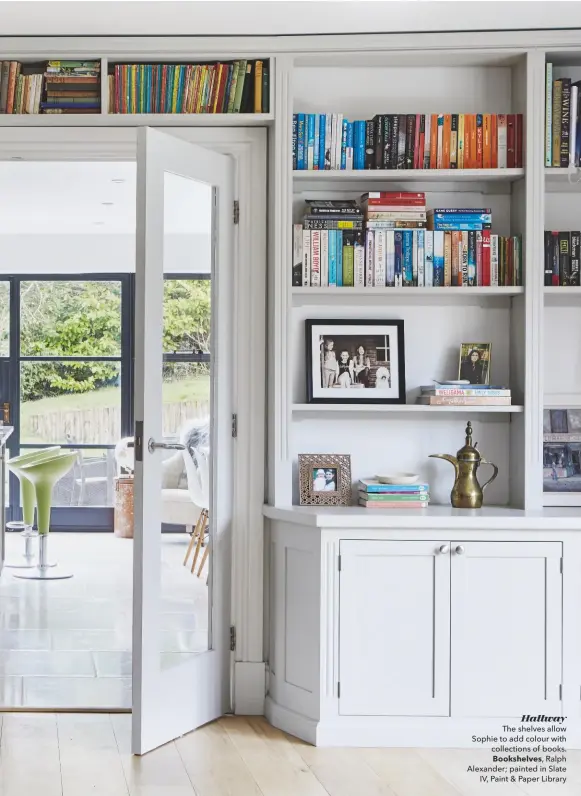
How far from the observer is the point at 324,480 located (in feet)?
11.7

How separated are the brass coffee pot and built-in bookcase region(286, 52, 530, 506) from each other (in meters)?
0.15

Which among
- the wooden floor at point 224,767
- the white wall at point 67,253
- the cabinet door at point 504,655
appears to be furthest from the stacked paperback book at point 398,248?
the white wall at point 67,253

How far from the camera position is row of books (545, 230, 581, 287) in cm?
354

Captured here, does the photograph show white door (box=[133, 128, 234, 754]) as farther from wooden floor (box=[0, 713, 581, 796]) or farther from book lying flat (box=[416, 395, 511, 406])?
book lying flat (box=[416, 395, 511, 406])

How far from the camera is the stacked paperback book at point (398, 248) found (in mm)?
3510

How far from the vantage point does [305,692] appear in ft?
10.9

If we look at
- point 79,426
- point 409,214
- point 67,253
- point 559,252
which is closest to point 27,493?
point 79,426

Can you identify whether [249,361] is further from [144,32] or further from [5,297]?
[5,297]

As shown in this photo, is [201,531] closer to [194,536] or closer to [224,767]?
[194,536]

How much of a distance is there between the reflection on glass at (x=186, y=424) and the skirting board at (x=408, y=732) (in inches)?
23.9

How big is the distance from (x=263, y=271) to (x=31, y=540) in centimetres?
463

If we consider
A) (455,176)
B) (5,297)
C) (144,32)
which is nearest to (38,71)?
(144,32)

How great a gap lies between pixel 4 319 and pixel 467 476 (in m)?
6.16

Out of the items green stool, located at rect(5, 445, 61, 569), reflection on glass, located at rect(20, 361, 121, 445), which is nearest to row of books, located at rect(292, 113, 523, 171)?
green stool, located at rect(5, 445, 61, 569)
